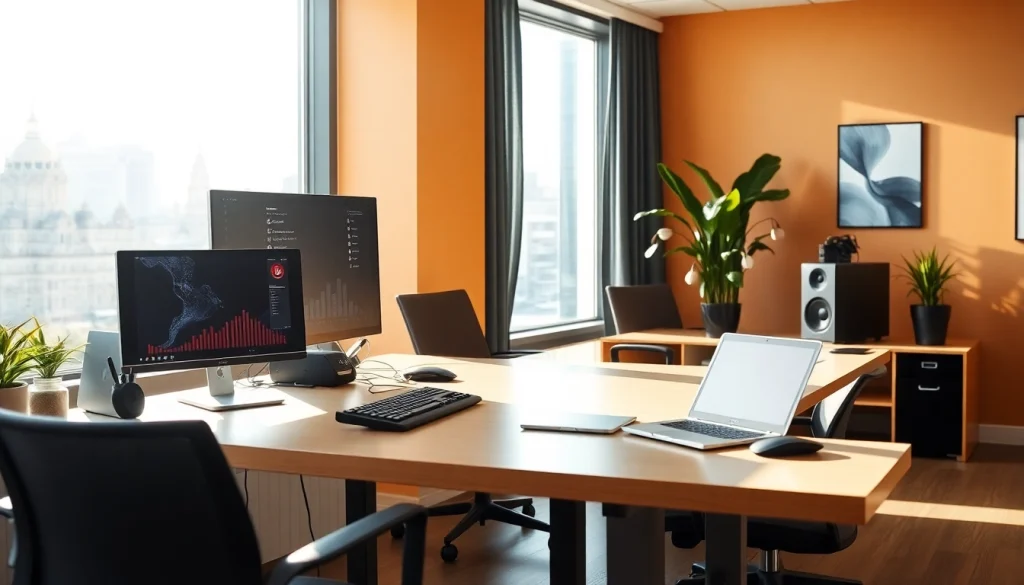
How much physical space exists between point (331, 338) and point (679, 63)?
14.4ft

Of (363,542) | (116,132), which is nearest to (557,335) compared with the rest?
(116,132)

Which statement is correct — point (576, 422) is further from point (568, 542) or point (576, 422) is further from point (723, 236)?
point (723, 236)

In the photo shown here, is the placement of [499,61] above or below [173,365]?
above

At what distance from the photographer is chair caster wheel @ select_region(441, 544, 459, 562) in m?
3.82

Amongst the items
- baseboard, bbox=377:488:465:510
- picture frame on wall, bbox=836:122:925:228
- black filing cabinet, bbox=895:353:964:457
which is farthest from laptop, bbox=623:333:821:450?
picture frame on wall, bbox=836:122:925:228

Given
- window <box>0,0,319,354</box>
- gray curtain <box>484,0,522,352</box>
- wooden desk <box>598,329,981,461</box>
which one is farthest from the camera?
wooden desk <box>598,329,981,461</box>

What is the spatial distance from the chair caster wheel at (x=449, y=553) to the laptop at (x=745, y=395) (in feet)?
5.81

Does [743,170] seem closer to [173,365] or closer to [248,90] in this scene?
[248,90]

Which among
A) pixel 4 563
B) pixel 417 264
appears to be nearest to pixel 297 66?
pixel 417 264

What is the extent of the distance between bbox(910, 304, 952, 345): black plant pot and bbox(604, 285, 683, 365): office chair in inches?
49.7

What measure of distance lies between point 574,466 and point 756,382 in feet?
1.74

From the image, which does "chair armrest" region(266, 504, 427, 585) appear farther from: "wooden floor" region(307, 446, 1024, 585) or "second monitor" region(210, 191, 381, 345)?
"wooden floor" region(307, 446, 1024, 585)

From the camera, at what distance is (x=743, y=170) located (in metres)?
6.57

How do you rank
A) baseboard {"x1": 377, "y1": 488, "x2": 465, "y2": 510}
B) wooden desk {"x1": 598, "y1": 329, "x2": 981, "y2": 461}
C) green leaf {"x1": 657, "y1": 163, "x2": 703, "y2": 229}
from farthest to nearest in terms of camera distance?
green leaf {"x1": 657, "y1": 163, "x2": 703, "y2": 229}
wooden desk {"x1": 598, "y1": 329, "x2": 981, "y2": 461}
baseboard {"x1": 377, "y1": 488, "x2": 465, "y2": 510}
